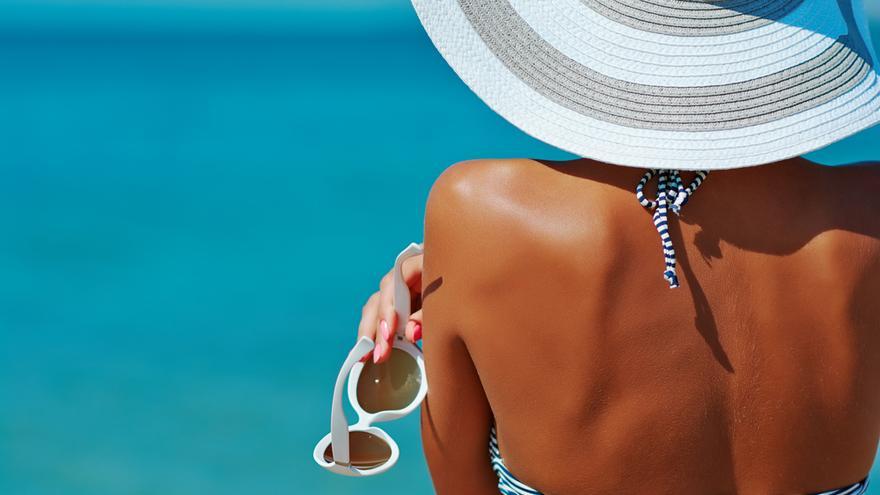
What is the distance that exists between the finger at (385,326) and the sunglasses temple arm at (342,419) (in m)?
0.01

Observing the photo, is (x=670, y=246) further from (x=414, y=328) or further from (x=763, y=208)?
(x=414, y=328)

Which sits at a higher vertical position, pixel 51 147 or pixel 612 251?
pixel 51 147

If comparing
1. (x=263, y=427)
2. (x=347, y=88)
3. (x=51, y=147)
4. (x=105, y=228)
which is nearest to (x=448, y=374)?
(x=263, y=427)

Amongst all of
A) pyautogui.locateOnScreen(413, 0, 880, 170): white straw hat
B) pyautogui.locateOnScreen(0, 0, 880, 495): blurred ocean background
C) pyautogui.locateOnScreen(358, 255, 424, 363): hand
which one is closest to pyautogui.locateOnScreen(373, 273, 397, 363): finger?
pyautogui.locateOnScreen(358, 255, 424, 363): hand

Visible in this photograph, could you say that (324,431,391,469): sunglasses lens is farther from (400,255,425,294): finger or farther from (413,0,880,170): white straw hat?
(413,0,880,170): white straw hat

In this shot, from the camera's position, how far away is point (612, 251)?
38.4 inches

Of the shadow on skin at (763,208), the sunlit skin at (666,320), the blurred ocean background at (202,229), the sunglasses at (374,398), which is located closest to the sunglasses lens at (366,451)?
the sunglasses at (374,398)

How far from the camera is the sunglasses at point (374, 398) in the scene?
123 centimetres

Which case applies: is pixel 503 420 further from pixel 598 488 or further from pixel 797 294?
pixel 797 294

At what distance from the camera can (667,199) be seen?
97 centimetres

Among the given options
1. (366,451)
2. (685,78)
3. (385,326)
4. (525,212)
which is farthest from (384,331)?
(685,78)

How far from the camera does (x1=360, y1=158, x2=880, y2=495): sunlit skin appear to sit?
980 mm

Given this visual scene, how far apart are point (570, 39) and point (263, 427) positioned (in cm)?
272

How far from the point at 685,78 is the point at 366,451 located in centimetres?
54
